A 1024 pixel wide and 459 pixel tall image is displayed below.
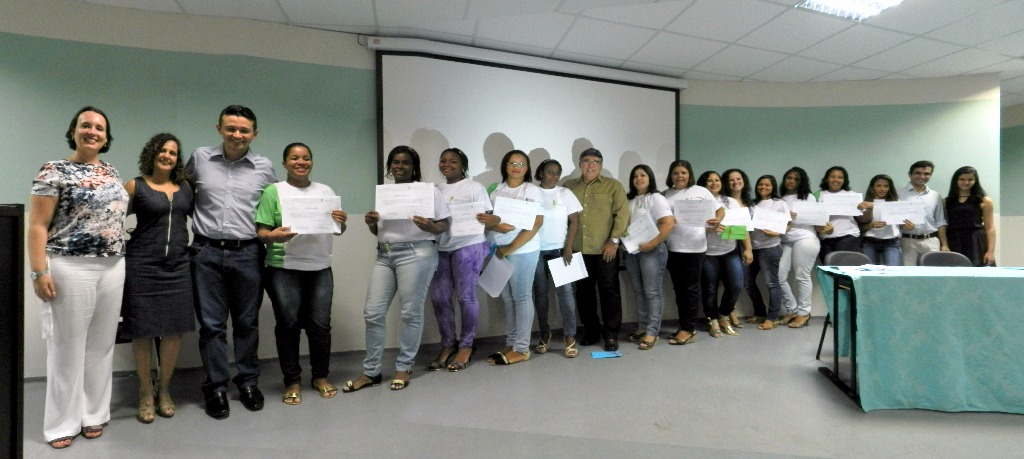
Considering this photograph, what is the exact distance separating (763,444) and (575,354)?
144 cm

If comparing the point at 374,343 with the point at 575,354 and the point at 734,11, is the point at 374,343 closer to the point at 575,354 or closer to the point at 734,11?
the point at 575,354

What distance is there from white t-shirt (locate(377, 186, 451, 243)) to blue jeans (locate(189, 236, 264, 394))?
2.10 ft

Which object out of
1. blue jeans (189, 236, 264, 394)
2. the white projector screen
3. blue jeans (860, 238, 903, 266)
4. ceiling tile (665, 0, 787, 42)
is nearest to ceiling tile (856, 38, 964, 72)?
ceiling tile (665, 0, 787, 42)

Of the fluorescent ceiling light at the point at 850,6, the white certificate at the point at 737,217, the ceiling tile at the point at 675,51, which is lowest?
the white certificate at the point at 737,217

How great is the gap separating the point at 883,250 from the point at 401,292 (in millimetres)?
4488

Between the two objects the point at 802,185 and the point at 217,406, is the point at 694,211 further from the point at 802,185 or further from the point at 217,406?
the point at 217,406

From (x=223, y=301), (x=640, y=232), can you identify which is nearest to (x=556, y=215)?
(x=640, y=232)

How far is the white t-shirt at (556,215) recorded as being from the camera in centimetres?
320

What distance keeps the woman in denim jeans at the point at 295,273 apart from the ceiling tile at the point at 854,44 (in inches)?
163

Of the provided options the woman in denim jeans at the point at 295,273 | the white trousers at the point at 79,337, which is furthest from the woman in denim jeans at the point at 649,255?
the white trousers at the point at 79,337

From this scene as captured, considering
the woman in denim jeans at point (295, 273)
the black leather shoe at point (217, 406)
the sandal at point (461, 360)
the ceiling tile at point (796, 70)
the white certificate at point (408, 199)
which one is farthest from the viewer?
the ceiling tile at point (796, 70)

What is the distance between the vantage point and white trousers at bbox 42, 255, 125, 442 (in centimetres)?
192

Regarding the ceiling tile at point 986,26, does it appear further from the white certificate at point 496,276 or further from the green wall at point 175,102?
the green wall at point 175,102

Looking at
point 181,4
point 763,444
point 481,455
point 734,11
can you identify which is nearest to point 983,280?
point 763,444
